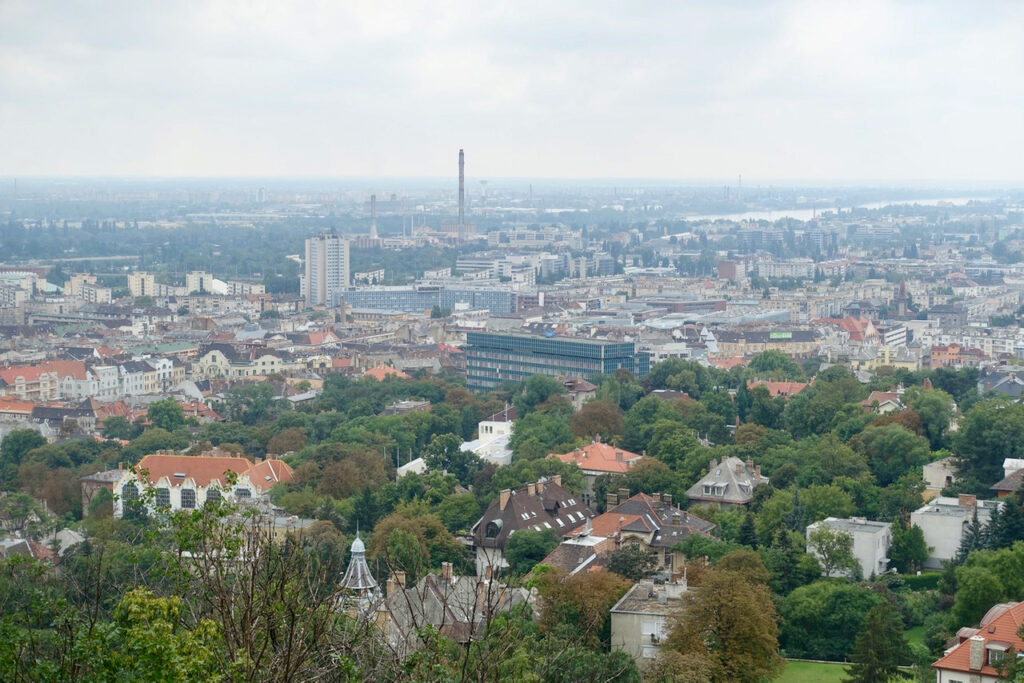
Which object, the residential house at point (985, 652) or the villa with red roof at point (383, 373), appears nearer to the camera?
the residential house at point (985, 652)

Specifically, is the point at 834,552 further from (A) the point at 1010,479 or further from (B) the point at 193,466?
(B) the point at 193,466

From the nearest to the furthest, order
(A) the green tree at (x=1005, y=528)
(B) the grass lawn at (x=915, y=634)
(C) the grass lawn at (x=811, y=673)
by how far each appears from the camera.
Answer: (C) the grass lawn at (x=811, y=673), (B) the grass lawn at (x=915, y=634), (A) the green tree at (x=1005, y=528)

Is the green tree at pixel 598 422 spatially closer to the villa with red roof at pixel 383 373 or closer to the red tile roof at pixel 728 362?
the villa with red roof at pixel 383 373

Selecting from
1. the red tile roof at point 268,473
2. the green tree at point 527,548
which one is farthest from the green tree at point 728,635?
the red tile roof at point 268,473

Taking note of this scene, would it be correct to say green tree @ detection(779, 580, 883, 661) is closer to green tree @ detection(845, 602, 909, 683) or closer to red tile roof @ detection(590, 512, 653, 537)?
green tree @ detection(845, 602, 909, 683)

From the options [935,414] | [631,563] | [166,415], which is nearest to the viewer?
[631,563]

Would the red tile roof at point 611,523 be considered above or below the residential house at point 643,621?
below

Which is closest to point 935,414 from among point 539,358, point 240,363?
point 539,358

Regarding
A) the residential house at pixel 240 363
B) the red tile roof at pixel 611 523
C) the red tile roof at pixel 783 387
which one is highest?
the red tile roof at pixel 611 523
